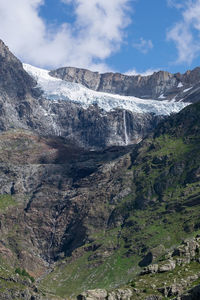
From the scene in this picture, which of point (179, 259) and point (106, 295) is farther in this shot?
point (179, 259)

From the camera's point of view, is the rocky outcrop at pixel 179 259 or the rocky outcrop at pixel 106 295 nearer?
the rocky outcrop at pixel 106 295

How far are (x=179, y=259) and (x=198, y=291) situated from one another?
247 ft

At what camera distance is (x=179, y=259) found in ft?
503

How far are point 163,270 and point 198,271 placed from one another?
12222mm

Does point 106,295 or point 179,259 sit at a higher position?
point 179,259

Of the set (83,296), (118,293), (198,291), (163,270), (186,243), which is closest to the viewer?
(198,291)

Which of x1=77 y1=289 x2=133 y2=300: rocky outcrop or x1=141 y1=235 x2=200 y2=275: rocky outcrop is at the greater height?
x1=141 y1=235 x2=200 y2=275: rocky outcrop

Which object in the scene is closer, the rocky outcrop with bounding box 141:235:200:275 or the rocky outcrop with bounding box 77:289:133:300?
the rocky outcrop with bounding box 77:289:133:300

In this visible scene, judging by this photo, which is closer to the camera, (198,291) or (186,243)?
(198,291)

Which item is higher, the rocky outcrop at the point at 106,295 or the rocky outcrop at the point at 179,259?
the rocky outcrop at the point at 179,259

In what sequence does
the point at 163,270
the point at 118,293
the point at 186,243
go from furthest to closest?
1. the point at 186,243
2. the point at 163,270
3. the point at 118,293

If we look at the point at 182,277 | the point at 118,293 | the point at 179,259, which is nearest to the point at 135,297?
the point at 118,293

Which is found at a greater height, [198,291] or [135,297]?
[198,291]

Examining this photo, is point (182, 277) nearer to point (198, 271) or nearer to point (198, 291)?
point (198, 271)
